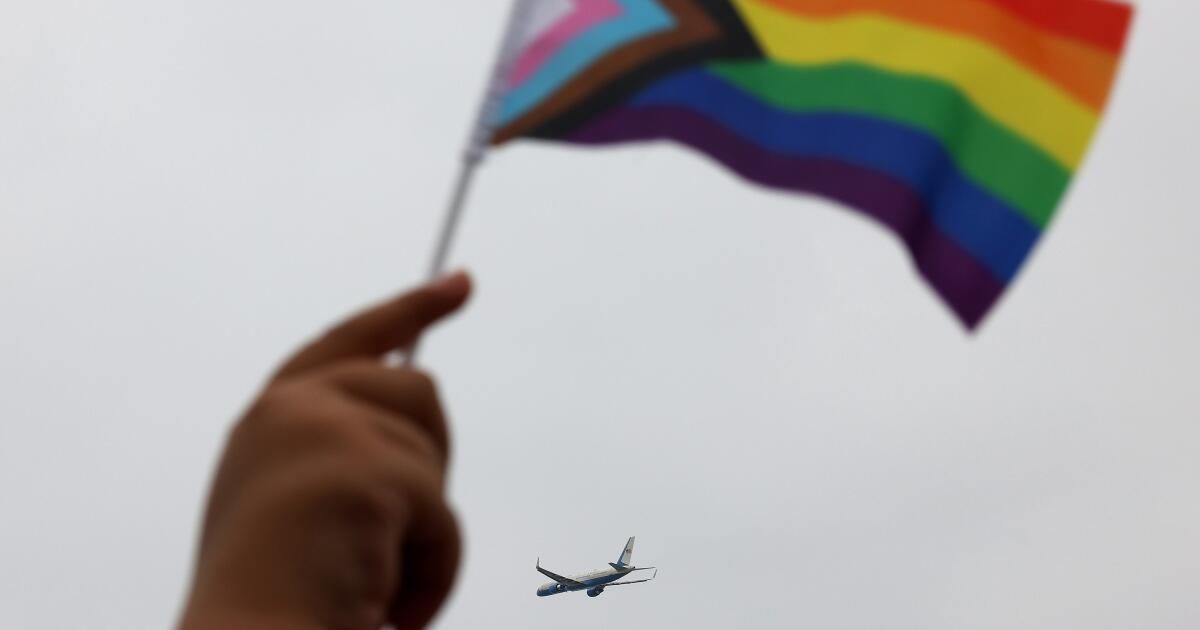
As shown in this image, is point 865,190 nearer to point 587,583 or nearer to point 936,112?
point 936,112

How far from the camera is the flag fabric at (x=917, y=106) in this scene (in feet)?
20.7

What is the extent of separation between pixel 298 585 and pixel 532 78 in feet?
8.51

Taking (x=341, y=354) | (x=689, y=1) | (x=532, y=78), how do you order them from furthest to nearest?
(x=689, y=1) → (x=532, y=78) → (x=341, y=354)

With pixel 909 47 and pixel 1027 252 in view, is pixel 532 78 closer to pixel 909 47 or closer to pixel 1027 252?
pixel 909 47

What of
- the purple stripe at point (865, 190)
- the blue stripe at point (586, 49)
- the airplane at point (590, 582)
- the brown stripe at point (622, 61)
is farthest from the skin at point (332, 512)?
the airplane at point (590, 582)

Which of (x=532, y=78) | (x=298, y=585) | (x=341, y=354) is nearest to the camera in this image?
(x=298, y=585)

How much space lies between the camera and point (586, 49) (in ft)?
19.4

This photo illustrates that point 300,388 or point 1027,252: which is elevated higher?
point 300,388

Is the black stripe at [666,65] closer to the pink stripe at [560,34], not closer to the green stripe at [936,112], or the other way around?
the green stripe at [936,112]

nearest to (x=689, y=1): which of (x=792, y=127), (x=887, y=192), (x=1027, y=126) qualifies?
(x=792, y=127)

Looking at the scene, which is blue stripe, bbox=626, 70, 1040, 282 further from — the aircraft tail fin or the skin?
the aircraft tail fin

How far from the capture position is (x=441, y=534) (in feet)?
13.3

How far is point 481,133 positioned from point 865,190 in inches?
76.2

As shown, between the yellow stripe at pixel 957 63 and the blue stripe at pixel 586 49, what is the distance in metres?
0.54
